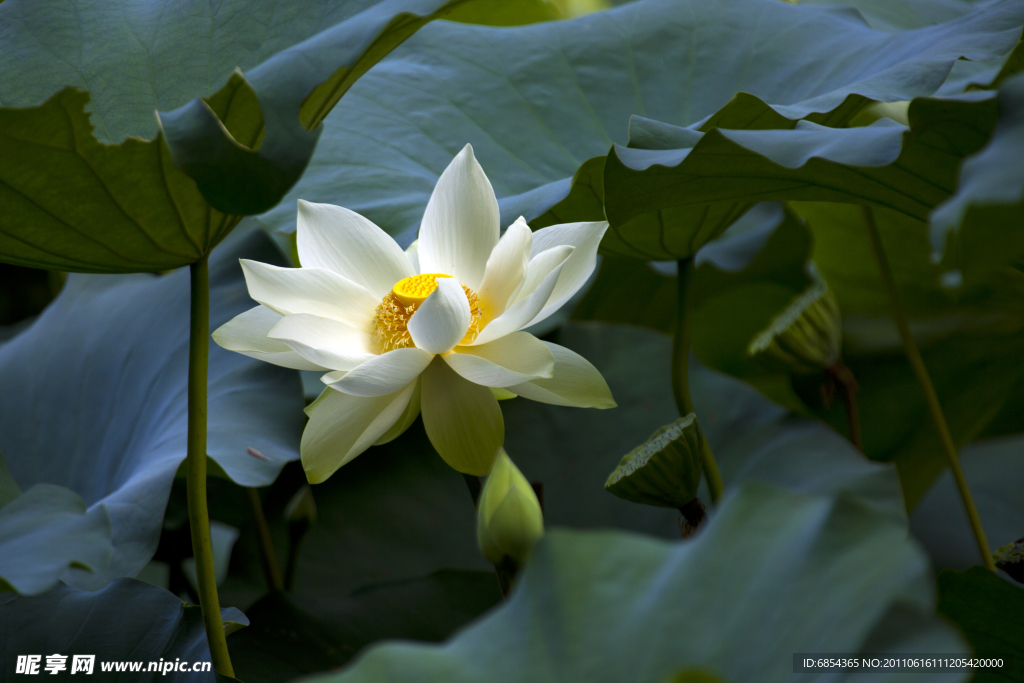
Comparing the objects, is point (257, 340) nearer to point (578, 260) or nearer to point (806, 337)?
point (578, 260)

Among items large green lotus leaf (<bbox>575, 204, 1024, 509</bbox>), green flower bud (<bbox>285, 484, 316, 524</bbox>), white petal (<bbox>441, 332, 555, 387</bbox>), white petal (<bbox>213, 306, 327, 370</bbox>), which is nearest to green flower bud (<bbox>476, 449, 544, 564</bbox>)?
white petal (<bbox>441, 332, 555, 387</bbox>)

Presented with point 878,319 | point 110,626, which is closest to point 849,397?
point 878,319

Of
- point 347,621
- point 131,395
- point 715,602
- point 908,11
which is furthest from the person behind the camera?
point 908,11

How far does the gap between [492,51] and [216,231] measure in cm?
46

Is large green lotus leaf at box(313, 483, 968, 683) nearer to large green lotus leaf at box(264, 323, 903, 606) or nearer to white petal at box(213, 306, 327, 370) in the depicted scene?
white petal at box(213, 306, 327, 370)

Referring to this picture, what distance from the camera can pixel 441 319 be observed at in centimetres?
40

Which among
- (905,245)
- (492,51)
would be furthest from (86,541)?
(905,245)

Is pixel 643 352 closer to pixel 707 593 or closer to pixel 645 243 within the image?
pixel 645 243

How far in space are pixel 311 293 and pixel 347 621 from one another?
12.5 inches

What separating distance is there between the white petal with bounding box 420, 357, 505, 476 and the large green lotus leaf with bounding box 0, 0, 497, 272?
0.14m

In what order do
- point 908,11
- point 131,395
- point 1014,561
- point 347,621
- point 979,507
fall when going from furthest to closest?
point 908,11 → point 979,507 → point 131,395 → point 347,621 → point 1014,561

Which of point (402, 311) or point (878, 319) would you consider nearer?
point (402, 311)

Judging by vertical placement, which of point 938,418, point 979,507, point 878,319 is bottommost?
point 979,507

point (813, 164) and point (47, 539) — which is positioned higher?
point (813, 164)
